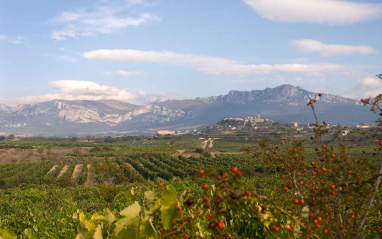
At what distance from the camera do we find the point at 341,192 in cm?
299

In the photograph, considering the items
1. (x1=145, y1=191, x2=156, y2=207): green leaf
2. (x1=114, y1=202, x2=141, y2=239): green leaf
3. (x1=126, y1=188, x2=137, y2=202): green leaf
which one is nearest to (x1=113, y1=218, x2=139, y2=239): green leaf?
(x1=114, y1=202, x2=141, y2=239): green leaf

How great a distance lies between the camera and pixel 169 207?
7.95 feet

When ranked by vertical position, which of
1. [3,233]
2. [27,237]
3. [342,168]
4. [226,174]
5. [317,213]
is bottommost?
[27,237]

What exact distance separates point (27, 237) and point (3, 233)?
126 inches

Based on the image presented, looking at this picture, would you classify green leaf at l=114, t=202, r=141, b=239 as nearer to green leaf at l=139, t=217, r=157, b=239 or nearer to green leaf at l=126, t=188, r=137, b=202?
green leaf at l=139, t=217, r=157, b=239

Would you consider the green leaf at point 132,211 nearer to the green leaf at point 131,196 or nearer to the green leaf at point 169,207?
the green leaf at point 169,207

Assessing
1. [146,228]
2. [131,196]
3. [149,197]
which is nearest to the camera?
[146,228]

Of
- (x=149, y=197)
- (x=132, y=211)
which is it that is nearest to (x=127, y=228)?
(x=132, y=211)

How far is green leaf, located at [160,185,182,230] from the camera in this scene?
2393 mm

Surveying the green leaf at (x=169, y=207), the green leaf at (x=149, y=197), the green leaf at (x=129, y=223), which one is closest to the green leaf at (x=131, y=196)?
the green leaf at (x=149, y=197)

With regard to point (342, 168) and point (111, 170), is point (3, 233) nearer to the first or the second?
point (342, 168)

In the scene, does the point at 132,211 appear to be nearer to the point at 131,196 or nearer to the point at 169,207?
the point at 169,207

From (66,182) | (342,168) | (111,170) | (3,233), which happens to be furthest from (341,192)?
(111,170)

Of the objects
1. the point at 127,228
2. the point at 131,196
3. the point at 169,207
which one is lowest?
the point at 127,228
